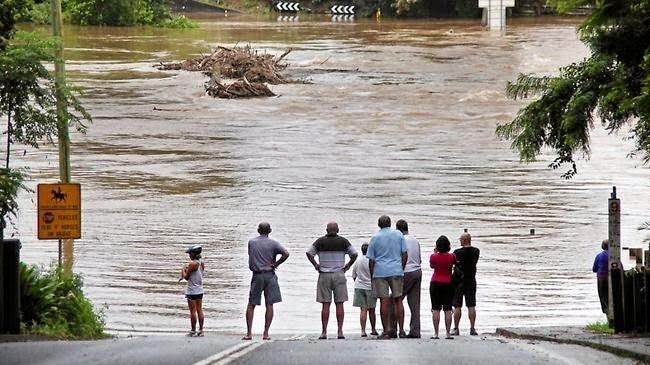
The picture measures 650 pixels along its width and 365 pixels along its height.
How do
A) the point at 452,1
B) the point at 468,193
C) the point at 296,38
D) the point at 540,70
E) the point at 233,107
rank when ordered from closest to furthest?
the point at 468,193, the point at 233,107, the point at 540,70, the point at 296,38, the point at 452,1

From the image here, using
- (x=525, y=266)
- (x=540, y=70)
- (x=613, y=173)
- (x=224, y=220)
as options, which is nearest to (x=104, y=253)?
(x=224, y=220)

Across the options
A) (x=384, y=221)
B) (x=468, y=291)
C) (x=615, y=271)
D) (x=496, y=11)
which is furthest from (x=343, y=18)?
(x=384, y=221)

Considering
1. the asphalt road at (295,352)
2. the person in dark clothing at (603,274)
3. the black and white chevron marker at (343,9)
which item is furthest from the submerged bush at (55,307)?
the black and white chevron marker at (343,9)

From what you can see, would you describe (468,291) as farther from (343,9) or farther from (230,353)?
(343,9)

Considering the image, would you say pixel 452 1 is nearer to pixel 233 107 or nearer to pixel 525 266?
pixel 233 107

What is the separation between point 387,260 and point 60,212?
17.8 ft

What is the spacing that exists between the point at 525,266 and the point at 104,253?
8.70 meters

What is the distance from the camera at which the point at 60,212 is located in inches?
799

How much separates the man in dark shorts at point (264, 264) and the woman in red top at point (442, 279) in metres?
2.01

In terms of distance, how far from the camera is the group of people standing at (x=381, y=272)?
17750 millimetres

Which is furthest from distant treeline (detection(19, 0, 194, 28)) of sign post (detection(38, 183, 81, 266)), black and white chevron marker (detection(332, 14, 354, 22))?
sign post (detection(38, 183, 81, 266))

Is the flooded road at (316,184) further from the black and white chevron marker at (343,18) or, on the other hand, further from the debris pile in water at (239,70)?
the black and white chevron marker at (343,18)

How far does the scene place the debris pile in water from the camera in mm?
62062

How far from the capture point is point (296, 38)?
92562 mm
